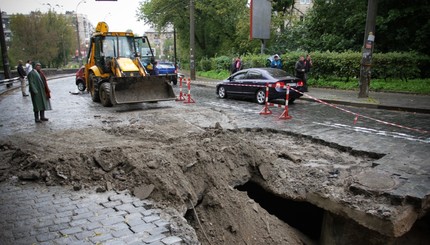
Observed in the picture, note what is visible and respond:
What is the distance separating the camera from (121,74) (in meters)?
12.5

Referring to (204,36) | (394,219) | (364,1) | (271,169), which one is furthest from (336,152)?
(204,36)

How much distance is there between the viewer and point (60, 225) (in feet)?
12.6

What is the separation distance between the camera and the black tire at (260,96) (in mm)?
13609

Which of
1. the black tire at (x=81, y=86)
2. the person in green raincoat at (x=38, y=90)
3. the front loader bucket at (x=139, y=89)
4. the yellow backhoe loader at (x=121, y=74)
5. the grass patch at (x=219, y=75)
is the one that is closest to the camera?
the person in green raincoat at (x=38, y=90)

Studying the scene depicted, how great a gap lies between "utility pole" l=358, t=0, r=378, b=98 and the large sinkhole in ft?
33.0

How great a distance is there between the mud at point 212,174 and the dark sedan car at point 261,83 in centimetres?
624

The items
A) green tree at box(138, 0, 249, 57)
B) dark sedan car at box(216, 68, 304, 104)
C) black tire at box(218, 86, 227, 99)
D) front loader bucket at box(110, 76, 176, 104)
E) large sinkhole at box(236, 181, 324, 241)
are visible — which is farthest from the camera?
green tree at box(138, 0, 249, 57)

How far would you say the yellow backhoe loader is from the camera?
12.1 metres

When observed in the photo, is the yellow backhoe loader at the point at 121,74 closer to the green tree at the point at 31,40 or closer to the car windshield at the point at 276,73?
the car windshield at the point at 276,73

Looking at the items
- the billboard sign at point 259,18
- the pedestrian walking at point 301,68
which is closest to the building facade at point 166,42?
the billboard sign at point 259,18

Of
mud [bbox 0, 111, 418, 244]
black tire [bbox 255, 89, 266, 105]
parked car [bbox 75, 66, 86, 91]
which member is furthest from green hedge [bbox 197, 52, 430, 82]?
parked car [bbox 75, 66, 86, 91]

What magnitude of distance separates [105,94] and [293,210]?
937 cm

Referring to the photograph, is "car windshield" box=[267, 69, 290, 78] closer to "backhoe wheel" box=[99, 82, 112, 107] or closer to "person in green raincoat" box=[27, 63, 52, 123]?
"backhoe wheel" box=[99, 82, 112, 107]

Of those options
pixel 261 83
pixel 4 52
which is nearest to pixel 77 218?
pixel 261 83
